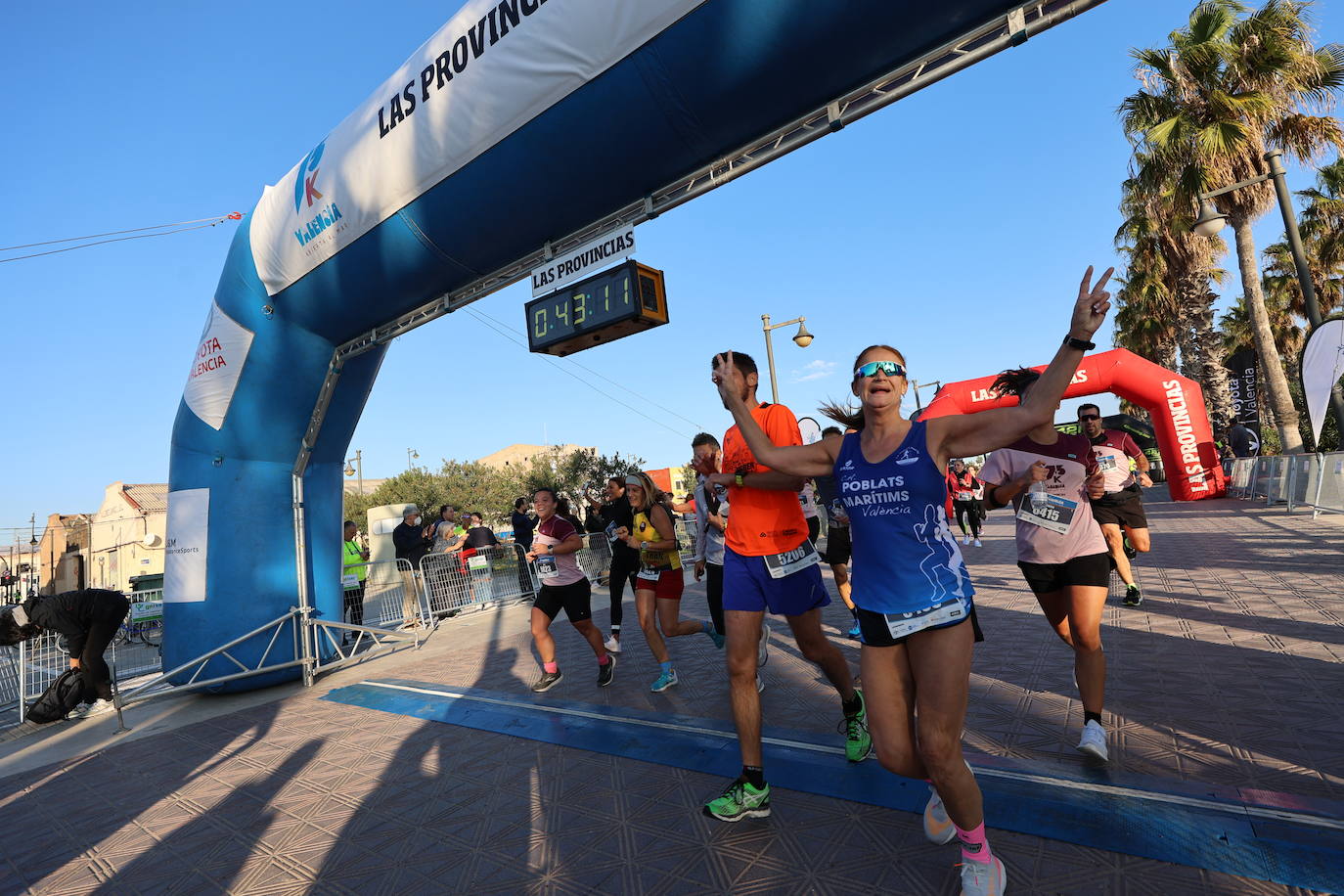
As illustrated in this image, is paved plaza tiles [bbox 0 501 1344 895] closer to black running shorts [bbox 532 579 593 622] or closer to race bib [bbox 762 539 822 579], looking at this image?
black running shorts [bbox 532 579 593 622]

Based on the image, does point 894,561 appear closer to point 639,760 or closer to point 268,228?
point 639,760

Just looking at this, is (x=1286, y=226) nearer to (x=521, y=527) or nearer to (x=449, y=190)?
(x=449, y=190)

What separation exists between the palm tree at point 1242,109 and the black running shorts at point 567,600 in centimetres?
1641

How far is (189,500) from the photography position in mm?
7312

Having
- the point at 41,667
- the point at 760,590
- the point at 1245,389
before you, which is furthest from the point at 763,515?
the point at 1245,389

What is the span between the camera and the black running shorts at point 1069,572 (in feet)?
11.2

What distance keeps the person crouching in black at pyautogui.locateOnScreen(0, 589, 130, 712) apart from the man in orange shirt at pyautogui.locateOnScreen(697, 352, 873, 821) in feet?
23.2

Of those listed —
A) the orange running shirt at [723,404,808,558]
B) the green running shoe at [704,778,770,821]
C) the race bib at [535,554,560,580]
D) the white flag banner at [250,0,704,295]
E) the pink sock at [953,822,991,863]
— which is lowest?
the green running shoe at [704,778,770,821]

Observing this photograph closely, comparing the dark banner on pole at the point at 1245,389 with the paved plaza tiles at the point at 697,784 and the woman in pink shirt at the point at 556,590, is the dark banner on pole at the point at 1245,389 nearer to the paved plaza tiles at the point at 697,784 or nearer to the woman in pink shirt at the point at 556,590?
the paved plaza tiles at the point at 697,784

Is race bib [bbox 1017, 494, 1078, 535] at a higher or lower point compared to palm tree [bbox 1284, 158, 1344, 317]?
lower

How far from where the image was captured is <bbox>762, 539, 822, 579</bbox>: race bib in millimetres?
Answer: 3391

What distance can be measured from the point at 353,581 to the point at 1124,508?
34.4ft

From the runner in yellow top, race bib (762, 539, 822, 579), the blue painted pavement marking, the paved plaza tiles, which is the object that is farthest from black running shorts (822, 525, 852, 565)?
race bib (762, 539, 822, 579)

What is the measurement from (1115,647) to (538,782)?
4332 millimetres
